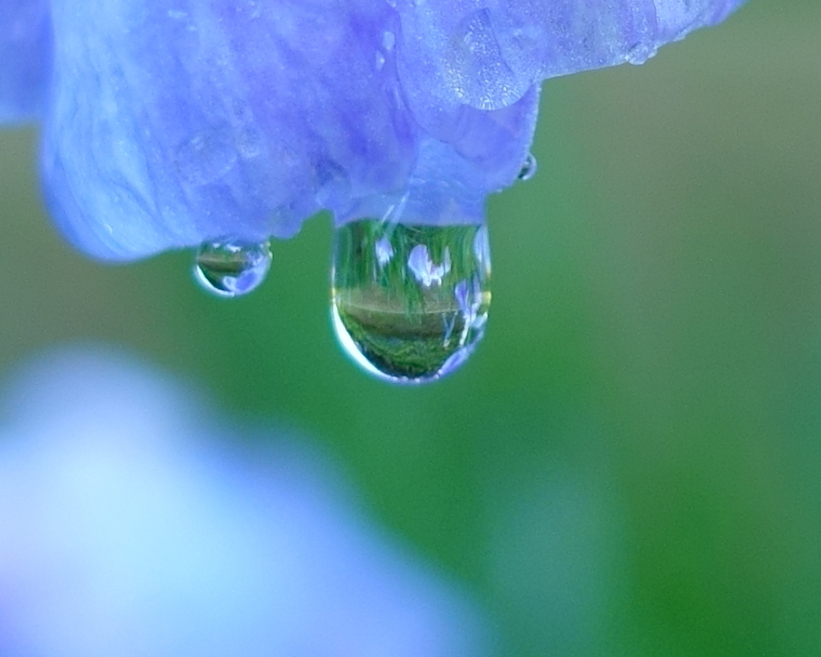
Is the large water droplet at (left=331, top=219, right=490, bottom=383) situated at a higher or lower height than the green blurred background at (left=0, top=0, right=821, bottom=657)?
lower

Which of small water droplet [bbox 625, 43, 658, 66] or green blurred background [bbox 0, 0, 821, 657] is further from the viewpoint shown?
green blurred background [bbox 0, 0, 821, 657]

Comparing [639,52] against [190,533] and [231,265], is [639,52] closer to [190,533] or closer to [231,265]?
[231,265]

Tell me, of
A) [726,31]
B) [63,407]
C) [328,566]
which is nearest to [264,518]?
[328,566]

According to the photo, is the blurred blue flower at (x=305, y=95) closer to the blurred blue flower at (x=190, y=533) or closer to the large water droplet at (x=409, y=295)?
the large water droplet at (x=409, y=295)

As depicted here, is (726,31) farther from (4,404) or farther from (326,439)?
(4,404)

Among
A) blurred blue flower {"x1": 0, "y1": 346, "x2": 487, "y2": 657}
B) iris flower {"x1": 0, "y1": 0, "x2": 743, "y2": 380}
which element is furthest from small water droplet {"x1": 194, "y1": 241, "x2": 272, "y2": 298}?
blurred blue flower {"x1": 0, "y1": 346, "x2": 487, "y2": 657}

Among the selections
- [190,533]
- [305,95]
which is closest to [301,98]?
[305,95]

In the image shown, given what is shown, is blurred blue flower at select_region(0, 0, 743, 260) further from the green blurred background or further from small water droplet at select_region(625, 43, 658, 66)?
the green blurred background
